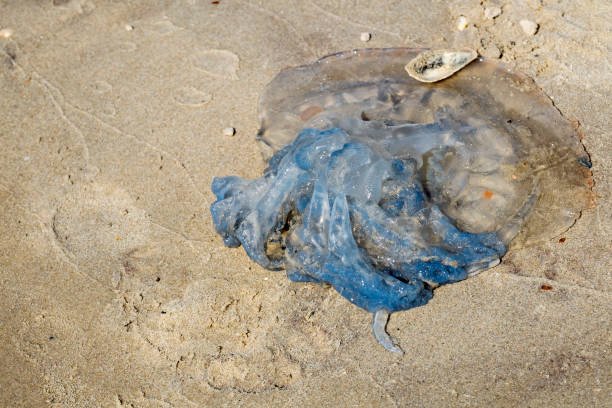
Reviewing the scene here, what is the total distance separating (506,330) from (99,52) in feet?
10.3

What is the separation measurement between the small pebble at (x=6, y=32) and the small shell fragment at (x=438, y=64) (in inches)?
111

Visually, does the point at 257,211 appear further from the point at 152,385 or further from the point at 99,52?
the point at 99,52

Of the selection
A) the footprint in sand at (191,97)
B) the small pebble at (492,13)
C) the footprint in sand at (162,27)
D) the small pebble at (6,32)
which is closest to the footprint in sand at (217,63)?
the footprint in sand at (191,97)

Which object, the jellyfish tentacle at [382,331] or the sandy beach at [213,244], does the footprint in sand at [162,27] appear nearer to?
the sandy beach at [213,244]

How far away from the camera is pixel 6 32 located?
4266mm

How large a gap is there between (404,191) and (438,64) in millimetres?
1058

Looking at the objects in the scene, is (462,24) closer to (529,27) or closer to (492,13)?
Answer: (492,13)

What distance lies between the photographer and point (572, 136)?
329 centimetres

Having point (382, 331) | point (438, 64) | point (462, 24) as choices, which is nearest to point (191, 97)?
point (438, 64)

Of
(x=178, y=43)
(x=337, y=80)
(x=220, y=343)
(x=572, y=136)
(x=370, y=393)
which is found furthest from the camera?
(x=178, y=43)

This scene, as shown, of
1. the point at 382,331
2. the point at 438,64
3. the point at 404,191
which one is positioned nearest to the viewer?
the point at 382,331

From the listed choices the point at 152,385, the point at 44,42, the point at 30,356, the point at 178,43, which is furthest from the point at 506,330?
the point at 44,42

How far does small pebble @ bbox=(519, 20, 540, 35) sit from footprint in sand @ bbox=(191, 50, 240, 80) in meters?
1.86

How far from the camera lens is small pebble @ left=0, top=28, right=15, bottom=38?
13.9 ft
